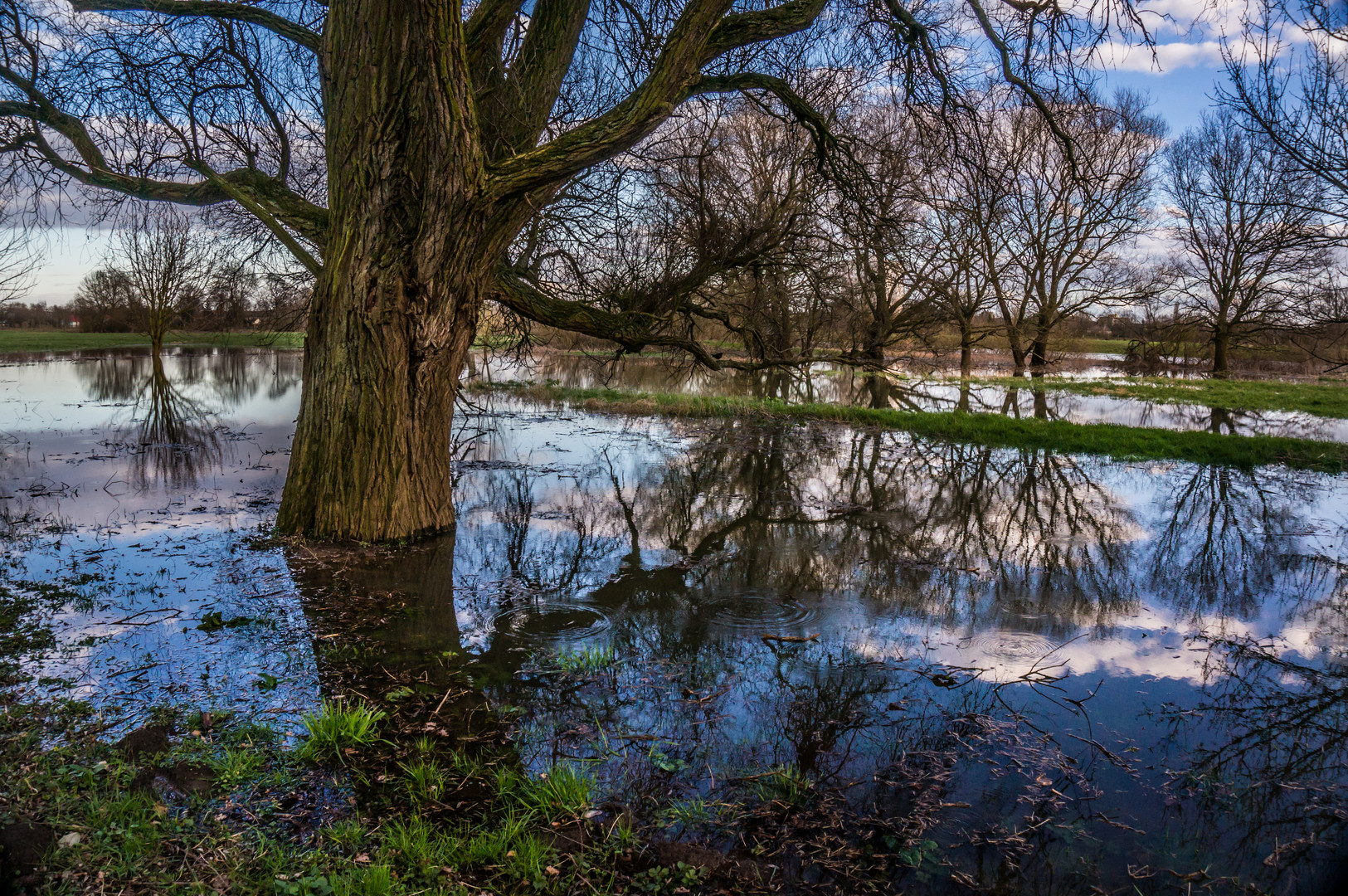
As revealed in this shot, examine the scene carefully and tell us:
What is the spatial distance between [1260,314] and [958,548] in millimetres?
28210

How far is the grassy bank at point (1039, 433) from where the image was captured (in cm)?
1248

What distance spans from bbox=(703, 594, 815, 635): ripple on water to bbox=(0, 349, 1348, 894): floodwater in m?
0.03

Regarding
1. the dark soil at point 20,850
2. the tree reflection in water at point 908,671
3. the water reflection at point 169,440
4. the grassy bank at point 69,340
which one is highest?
the grassy bank at point 69,340

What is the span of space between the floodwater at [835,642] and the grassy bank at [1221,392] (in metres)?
11.4

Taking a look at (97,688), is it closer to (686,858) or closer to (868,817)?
Answer: (686,858)

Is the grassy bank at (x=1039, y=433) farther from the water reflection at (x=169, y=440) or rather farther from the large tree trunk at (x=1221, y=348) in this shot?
the large tree trunk at (x=1221, y=348)

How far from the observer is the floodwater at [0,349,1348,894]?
3211 mm

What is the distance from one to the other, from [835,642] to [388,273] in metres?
4.77

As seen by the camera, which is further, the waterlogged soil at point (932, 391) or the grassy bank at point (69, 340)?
the grassy bank at point (69, 340)

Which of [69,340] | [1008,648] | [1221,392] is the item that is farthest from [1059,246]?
[69,340]

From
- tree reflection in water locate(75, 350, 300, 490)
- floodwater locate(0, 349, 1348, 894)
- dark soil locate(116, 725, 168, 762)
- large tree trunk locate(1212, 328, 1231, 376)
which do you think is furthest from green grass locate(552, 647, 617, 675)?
large tree trunk locate(1212, 328, 1231, 376)

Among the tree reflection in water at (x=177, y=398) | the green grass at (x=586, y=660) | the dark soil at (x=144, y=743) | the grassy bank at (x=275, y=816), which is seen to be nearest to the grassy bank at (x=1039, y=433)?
the tree reflection in water at (x=177, y=398)

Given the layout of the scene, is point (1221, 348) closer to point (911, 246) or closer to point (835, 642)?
point (911, 246)

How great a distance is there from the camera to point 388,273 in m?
6.45
